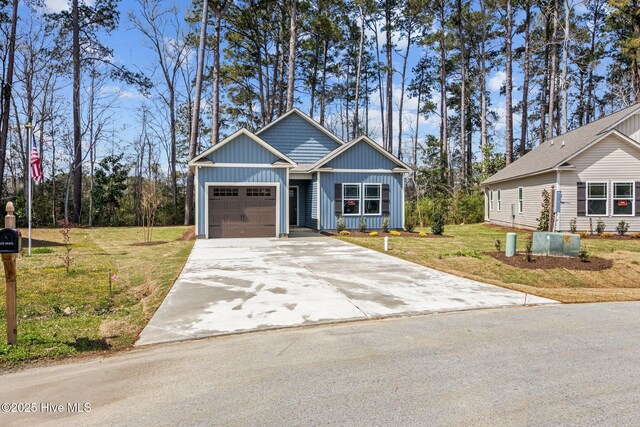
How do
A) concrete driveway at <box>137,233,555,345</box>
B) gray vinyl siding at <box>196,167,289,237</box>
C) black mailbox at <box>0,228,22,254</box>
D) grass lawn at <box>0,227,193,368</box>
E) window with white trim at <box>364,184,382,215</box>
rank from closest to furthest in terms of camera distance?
black mailbox at <box>0,228,22,254</box> → grass lawn at <box>0,227,193,368</box> → concrete driveway at <box>137,233,555,345</box> → gray vinyl siding at <box>196,167,289,237</box> → window with white trim at <box>364,184,382,215</box>

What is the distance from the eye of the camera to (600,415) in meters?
3.11

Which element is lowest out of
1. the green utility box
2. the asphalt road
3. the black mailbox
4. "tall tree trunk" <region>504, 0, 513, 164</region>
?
the asphalt road

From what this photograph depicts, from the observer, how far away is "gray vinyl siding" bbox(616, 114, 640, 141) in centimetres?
1898

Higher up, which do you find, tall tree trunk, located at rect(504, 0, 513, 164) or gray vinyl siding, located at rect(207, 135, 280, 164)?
tall tree trunk, located at rect(504, 0, 513, 164)

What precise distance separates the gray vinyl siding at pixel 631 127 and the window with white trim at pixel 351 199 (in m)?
12.5

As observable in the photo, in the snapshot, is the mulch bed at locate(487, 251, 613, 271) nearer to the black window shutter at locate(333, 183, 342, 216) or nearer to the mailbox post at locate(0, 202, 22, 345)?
the black window shutter at locate(333, 183, 342, 216)

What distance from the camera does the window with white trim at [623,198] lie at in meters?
17.8

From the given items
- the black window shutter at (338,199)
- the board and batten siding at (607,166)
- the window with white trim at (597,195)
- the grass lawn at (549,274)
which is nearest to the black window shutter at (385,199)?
the black window shutter at (338,199)

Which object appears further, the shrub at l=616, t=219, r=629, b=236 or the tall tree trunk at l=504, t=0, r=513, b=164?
the tall tree trunk at l=504, t=0, r=513, b=164

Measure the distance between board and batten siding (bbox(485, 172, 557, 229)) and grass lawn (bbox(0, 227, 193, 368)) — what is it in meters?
16.0

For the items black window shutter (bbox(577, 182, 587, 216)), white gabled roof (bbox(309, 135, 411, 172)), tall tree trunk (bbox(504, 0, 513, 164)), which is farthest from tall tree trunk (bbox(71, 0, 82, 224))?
tall tree trunk (bbox(504, 0, 513, 164))

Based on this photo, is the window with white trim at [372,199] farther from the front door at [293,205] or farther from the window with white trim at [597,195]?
the window with white trim at [597,195]

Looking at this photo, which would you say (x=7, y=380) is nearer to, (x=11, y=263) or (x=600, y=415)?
(x=11, y=263)

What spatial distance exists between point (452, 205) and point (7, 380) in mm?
27762
